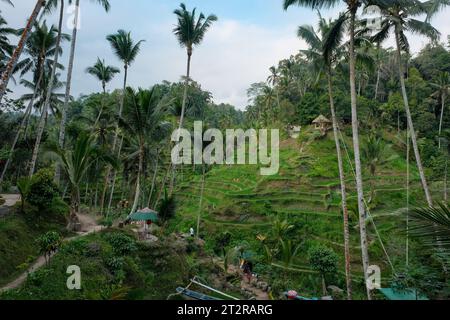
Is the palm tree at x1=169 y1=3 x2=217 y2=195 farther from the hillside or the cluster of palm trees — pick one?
the hillside

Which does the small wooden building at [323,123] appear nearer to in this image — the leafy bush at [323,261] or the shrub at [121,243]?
the leafy bush at [323,261]

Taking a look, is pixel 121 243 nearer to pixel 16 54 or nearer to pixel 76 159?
pixel 76 159

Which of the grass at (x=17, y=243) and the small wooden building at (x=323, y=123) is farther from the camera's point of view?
the small wooden building at (x=323, y=123)

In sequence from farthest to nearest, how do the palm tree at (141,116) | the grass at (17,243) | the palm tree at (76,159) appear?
1. the palm tree at (141,116)
2. the palm tree at (76,159)
3. the grass at (17,243)

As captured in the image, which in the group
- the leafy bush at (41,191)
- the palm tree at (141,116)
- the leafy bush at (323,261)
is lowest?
the leafy bush at (323,261)

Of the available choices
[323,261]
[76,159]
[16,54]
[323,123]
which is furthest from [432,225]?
[323,123]

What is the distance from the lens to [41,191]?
10.9 m

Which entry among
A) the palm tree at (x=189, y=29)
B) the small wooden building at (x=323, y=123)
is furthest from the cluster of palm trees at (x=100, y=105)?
the small wooden building at (x=323, y=123)

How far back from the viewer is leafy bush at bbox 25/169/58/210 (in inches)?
422

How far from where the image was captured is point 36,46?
1825 cm

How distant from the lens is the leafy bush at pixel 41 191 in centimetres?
1073

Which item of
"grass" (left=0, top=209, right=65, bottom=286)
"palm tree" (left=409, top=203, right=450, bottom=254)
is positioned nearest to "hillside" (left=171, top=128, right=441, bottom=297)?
"grass" (left=0, top=209, right=65, bottom=286)
